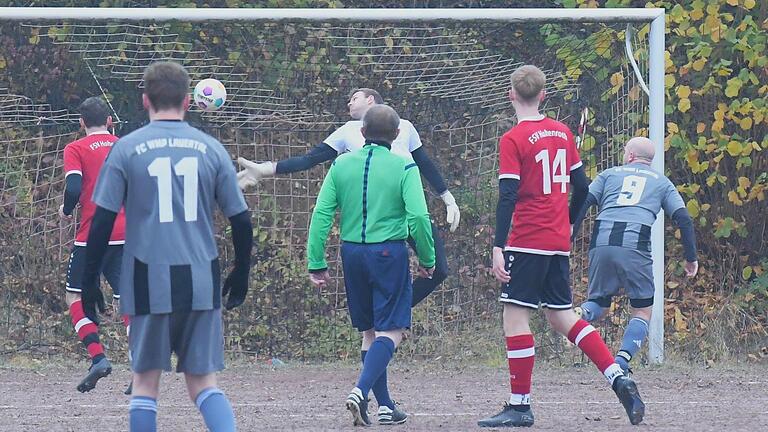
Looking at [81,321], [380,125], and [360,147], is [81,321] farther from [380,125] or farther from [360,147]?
[380,125]

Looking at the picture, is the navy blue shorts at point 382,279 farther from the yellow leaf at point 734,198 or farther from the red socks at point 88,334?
the yellow leaf at point 734,198

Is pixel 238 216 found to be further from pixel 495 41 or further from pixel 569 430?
pixel 495 41

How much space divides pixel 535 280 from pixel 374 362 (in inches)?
37.3

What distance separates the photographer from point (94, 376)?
26.8 feet

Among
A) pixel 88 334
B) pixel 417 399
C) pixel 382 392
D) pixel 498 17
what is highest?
pixel 498 17

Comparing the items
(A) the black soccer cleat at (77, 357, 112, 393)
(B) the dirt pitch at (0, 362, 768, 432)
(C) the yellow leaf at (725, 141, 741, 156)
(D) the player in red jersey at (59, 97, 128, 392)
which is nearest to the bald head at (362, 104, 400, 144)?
(B) the dirt pitch at (0, 362, 768, 432)

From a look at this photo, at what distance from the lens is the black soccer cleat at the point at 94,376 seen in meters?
8.08

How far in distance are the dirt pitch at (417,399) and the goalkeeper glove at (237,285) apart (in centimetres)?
178

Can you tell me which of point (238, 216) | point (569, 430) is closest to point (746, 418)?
point (569, 430)

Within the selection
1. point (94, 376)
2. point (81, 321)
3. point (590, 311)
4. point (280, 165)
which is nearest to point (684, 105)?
point (590, 311)

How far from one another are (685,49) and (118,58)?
472 centimetres

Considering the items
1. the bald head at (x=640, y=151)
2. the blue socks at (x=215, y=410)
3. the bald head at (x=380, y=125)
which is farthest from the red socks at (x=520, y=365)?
the blue socks at (x=215, y=410)

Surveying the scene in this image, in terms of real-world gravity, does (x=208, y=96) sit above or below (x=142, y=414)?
above

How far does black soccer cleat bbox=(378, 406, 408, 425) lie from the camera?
23.1 ft
